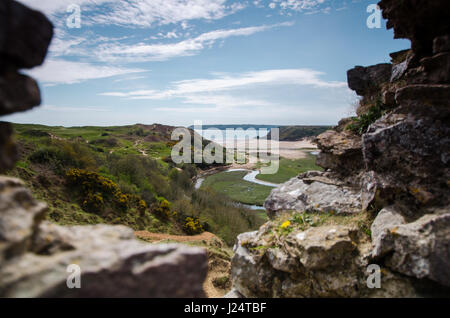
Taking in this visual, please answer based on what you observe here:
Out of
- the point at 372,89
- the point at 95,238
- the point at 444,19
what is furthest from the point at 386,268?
the point at 372,89

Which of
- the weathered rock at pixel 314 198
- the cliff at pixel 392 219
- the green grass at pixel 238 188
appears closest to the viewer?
the cliff at pixel 392 219

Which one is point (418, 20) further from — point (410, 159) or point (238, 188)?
point (238, 188)

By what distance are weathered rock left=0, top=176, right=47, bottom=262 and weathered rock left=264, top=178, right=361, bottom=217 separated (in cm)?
804

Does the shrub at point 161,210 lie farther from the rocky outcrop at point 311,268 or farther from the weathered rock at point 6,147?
the weathered rock at point 6,147

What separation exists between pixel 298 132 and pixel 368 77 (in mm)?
129403

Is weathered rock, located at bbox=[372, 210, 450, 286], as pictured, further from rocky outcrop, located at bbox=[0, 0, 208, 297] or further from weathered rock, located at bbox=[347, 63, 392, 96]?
weathered rock, located at bbox=[347, 63, 392, 96]

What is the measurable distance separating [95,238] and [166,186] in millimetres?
28811

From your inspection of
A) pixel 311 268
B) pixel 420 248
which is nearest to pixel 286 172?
pixel 311 268

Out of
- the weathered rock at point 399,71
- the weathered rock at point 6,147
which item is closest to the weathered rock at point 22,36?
the weathered rock at point 6,147

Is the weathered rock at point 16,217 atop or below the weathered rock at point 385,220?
atop

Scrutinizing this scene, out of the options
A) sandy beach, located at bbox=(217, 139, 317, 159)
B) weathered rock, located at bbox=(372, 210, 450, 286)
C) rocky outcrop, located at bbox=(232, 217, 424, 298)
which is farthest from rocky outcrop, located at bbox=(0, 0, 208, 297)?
sandy beach, located at bbox=(217, 139, 317, 159)

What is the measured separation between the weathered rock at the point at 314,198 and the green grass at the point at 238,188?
25.0m

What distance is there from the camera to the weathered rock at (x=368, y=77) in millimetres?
11109
